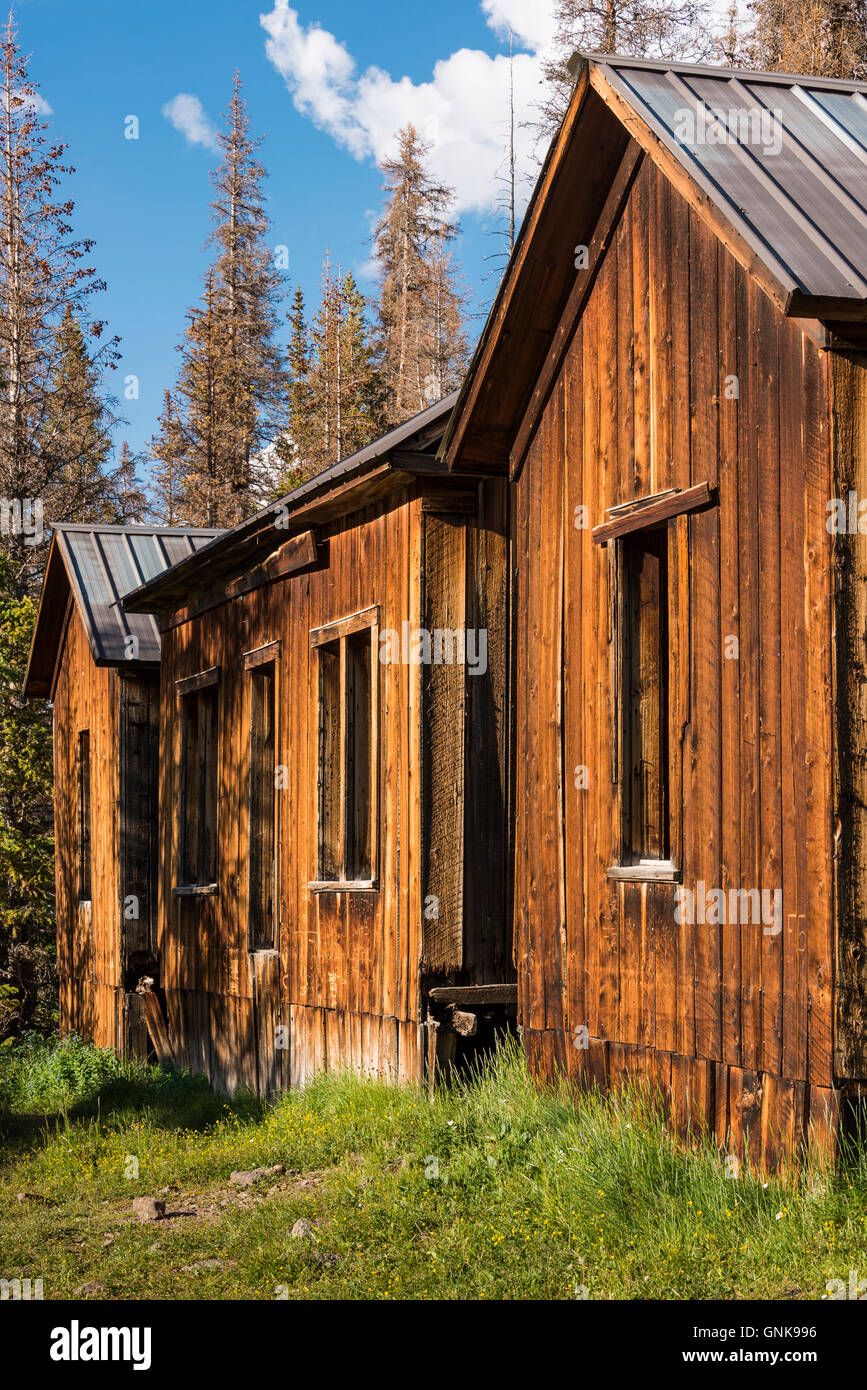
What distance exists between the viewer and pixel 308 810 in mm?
12086

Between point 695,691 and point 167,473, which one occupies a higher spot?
point 167,473

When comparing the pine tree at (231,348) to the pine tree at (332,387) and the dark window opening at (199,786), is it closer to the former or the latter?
the pine tree at (332,387)

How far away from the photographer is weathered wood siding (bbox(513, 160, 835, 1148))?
6.41 m

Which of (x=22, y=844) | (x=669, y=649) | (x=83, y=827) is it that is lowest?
(x=22, y=844)

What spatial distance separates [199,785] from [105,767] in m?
2.82

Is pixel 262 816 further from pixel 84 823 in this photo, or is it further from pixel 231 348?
pixel 231 348

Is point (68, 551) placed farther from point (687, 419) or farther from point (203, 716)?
point (687, 419)

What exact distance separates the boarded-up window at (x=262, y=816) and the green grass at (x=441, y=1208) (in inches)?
93.1

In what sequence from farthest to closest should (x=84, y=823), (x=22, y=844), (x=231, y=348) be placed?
1. (x=231, y=348)
2. (x=22, y=844)
3. (x=84, y=823)

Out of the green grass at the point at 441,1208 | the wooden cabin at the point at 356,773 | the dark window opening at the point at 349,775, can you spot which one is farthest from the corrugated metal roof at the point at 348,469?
the green grass at the point at 441,1208

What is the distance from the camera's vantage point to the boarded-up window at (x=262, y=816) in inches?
531

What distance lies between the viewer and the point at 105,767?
711 inches

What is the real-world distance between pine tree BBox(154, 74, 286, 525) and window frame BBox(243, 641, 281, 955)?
24467 millimetres

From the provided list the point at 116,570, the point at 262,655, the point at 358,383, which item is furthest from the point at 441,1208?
the point at 358,383
